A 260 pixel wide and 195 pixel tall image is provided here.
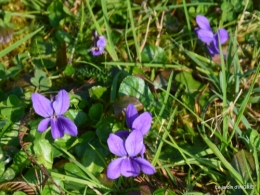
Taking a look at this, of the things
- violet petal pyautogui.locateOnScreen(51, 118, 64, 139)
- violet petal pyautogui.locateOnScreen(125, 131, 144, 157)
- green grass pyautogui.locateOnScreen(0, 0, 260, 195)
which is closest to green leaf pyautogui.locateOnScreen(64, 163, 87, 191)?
green grass pyautogui.locateOnScreen(0, 0, 260, 195)

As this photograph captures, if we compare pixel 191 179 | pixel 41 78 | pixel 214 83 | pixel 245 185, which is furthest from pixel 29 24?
pixel 245 185

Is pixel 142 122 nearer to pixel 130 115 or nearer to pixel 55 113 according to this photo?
pixel 130 115

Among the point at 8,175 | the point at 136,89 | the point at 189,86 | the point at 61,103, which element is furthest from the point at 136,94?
the point at 8,175

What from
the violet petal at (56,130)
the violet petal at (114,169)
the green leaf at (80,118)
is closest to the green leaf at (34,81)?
the green leaf at (80,118)

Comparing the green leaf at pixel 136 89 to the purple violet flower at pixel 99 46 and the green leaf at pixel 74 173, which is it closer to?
the purple violet flower at pixel 99 46

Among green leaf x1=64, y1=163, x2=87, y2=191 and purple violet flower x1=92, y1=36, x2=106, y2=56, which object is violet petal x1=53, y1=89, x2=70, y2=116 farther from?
purple violet flower x1=92, y1=36, x2=106, y2=56

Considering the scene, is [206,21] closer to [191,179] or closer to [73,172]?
[191,179]
